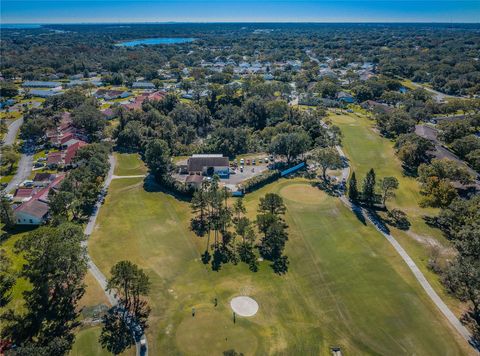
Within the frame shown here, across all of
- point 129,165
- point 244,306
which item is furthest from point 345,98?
point 244,306

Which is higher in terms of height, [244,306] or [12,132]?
[12,132]

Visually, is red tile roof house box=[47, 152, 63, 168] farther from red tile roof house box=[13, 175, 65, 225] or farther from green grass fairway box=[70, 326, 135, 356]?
green grass fairway box=[70, 326, 135, 356]

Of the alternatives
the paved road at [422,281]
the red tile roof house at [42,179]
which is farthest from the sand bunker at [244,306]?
the red tile roof house at [42,179]

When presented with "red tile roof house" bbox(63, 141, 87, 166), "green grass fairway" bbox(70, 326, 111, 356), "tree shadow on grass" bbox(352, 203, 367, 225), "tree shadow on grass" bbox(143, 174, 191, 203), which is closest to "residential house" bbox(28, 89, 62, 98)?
"red tile roof house" bbox(63, 141, 87, 166)

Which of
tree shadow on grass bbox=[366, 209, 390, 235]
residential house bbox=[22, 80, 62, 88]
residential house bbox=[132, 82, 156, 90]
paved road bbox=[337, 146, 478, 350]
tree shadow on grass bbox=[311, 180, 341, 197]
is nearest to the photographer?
paved road bbox=[337, 146, 478, 350]

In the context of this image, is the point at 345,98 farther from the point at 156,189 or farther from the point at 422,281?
the point at 422,281

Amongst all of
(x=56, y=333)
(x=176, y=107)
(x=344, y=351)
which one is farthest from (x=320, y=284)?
(x=176, y=107)
